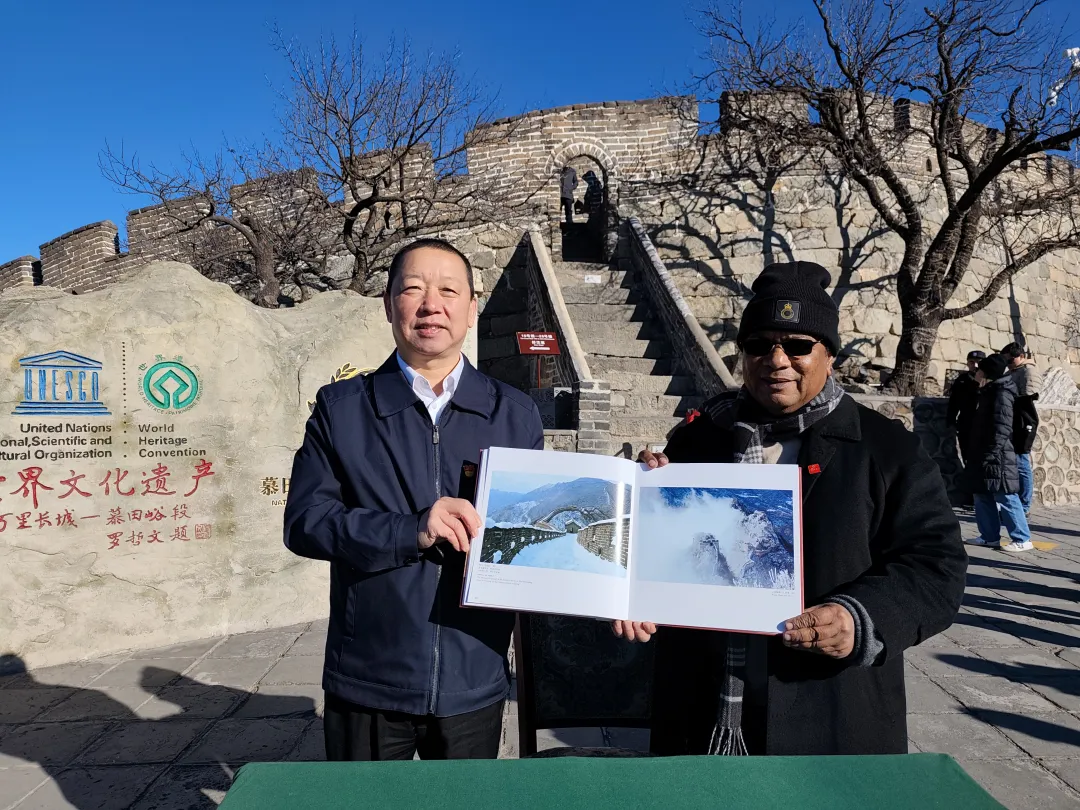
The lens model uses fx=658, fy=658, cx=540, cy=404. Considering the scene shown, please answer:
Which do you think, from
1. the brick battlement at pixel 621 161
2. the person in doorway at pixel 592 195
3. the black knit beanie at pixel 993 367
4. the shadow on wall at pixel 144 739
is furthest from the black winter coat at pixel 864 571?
the person in doorway at pixel 592 195

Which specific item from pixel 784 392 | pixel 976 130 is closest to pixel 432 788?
pixel 784 392

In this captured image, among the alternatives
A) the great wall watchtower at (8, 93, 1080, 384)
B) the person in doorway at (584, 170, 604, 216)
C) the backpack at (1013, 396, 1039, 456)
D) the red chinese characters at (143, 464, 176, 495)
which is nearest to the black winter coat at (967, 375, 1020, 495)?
the backpack at (1013, 396, 1039, 456)

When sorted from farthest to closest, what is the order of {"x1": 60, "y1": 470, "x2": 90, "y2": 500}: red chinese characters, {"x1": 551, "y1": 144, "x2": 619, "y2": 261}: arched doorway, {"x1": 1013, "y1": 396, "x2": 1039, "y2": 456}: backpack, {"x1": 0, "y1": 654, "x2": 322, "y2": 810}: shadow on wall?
1. {"x1": 551, "y1": 144, "x2": 619, "y2": 261}: arched doorway
2. {"x1": 1013, "y1": 396, "x2": 1039, "y2": 456}: backpack
3. {"x1": 60, "y1": 470, "x2": 90, "y2": 500}: red chinese characters
4. {"x1": 0, "y1": 654, "x2": 322, "y2": 810}: shadow on wall

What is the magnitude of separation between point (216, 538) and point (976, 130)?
16822 millimetres

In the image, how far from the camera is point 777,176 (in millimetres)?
13844

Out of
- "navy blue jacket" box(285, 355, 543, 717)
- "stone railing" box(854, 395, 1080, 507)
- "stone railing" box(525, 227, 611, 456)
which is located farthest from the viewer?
"stone railing" box(854, 395, 1080, 507)

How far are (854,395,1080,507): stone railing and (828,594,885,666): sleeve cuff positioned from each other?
879 cm

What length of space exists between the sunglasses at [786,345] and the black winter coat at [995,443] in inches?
248

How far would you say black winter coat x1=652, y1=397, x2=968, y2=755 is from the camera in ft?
4.50

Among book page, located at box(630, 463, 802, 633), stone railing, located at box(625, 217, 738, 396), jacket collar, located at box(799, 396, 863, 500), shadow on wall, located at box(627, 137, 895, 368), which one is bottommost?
book page, located at box(630, 463, 802, 633)

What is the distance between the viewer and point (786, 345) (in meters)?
1.50

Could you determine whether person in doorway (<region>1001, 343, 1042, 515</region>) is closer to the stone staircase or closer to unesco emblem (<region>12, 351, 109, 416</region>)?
the stone staircase

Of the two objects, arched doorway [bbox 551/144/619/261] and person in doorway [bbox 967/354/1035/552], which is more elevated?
arched doorway [bbox 551/144/619/261]

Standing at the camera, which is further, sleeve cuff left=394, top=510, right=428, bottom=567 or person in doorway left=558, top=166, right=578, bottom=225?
person in doorway left=558, top=166, right=578, bottom=225
